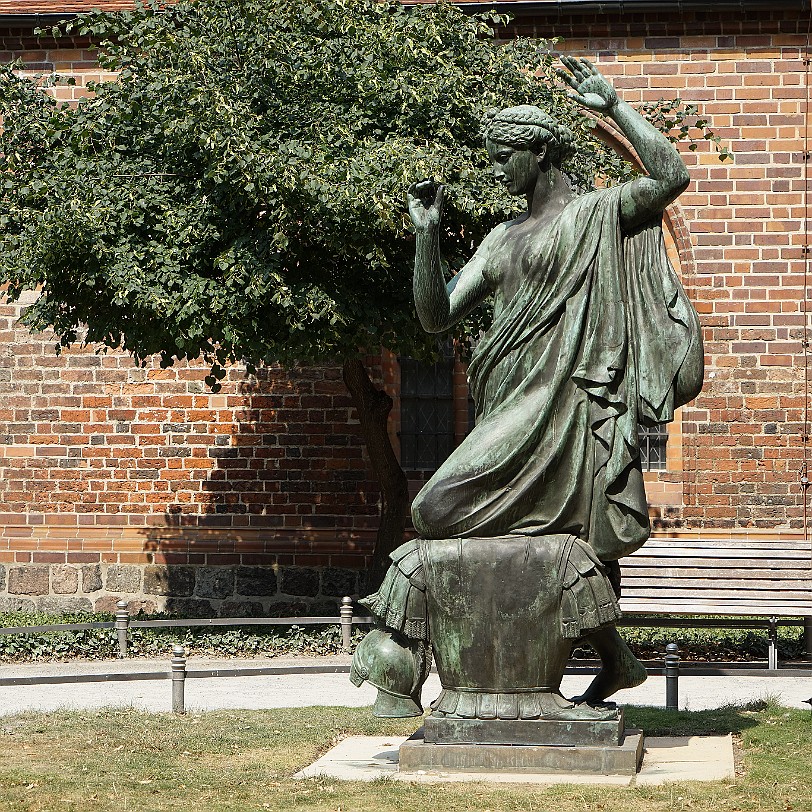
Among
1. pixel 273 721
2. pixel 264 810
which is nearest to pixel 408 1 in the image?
pixel 273 721

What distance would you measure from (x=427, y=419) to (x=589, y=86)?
1140cm

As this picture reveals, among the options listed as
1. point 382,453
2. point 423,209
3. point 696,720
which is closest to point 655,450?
point 382,453

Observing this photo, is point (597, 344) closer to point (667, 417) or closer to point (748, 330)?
point (667, 417)

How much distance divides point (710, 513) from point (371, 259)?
5820 mm

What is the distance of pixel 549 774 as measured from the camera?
5.86 metres

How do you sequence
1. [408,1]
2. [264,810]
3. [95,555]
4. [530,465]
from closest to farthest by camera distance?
[264,810], [530,465], [408,1], [95,555]

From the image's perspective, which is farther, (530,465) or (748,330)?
(748,330)

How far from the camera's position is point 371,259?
40.8ft

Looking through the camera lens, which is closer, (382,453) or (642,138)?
(642,138)

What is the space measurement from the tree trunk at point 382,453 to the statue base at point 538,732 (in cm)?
911

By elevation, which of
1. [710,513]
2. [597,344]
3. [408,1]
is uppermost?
[408,1]

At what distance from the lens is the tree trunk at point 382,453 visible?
15.1 meters

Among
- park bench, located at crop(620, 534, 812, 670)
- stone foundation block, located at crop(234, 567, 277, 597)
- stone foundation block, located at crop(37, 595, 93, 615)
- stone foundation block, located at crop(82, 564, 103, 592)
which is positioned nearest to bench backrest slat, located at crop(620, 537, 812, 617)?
park bench, located at crop(620, 534, 812, 670)

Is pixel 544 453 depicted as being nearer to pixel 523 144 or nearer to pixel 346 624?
pixel 523 144
